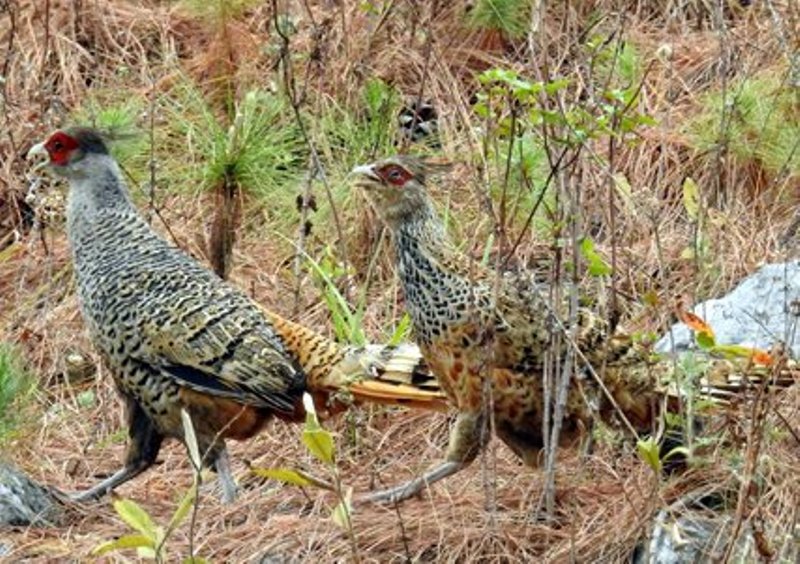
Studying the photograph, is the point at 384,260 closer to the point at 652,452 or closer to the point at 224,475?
the point at 224,475

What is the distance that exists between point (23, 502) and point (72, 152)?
1519 millimetres

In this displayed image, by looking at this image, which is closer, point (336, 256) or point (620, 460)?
point (620, 460)

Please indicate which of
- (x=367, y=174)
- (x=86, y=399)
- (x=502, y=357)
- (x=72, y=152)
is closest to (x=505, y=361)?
(x=502, y=357)

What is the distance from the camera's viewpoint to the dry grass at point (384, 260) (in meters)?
6.07

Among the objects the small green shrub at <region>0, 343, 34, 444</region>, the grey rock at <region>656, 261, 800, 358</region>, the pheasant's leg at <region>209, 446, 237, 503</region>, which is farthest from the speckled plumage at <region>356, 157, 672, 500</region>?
the small green shrub at <region>0, 343, 34, 444</region>

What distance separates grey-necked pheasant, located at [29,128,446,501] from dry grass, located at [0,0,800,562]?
0.28 m

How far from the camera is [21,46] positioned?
10.3 m

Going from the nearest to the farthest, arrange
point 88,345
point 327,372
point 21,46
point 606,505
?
point 606,505 < point 327,372 < point 88,345 < point 21,46

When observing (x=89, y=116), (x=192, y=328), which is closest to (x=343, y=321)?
(x=192, y=328)

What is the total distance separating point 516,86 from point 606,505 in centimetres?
151

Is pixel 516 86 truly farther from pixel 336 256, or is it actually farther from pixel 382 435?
pixel 336 256

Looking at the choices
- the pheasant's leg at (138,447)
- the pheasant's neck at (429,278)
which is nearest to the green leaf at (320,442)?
the pheasant's neck at (429,278)

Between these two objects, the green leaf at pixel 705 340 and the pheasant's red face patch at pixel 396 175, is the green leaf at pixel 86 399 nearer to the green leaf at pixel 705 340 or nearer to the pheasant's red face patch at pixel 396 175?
the pheasant's red face patch at pixel 396 175

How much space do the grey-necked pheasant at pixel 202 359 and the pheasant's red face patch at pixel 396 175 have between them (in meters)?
0.62
